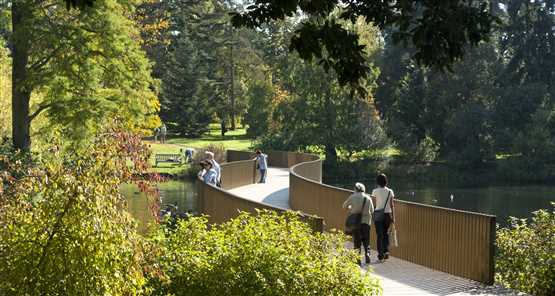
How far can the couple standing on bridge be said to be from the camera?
1559cm

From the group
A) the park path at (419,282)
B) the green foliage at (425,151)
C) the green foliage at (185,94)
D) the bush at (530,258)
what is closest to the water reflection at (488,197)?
the green foliage at (425,151)

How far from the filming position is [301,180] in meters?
26.1

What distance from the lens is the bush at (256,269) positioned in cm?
999

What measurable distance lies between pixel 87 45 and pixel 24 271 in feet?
82.2

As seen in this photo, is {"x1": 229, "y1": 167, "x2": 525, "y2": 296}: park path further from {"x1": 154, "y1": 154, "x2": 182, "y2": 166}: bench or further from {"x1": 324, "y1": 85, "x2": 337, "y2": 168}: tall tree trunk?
{"x1": 324, "y1": 85, "x2": 337, "y2": 168}: tall tree trunk

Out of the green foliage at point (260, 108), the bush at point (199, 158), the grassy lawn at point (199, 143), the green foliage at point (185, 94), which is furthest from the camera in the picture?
the green foliage at point (260, 108)

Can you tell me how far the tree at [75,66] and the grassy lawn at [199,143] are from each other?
23014mm

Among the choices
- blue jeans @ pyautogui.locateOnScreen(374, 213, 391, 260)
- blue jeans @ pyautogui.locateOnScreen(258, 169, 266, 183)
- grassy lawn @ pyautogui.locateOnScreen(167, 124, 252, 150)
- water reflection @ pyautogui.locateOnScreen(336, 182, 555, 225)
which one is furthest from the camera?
grassy lawn @ pyautogui.locateOnScreen(167, 124, 252, 150)

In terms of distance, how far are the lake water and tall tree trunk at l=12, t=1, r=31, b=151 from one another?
23.4 feet

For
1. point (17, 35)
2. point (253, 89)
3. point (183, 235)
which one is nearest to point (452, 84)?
point (253, 89)

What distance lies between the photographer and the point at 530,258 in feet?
47.7

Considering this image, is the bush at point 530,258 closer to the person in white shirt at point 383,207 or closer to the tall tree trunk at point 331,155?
the person in white shirt at point 383,207

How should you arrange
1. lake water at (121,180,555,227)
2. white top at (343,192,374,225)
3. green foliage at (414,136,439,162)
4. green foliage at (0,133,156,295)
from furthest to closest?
green foliage at (414,136,439,162), lake water at (121,180,555,227), white top at (343,192,374,225), green foliage at (0,133,156,295)

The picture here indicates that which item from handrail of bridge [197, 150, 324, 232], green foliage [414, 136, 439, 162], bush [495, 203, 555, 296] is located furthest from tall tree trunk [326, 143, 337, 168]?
bush [495, 203, 555, 296]
